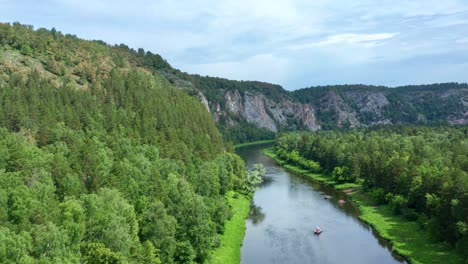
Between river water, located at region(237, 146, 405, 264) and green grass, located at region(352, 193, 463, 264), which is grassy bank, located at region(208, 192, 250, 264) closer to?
river water, located at region(237, 146, 405, 264)

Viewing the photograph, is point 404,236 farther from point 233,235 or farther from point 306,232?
point 233,235

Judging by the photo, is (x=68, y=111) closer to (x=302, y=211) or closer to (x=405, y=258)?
(x=302, y=211)

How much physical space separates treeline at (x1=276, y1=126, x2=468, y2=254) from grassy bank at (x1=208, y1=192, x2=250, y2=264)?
31.6 meters

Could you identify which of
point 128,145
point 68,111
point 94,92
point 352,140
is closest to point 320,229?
point 128,145

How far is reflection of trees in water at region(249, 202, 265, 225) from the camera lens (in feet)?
318

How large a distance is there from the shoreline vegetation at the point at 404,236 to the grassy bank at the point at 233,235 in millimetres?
25220

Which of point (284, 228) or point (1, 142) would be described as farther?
point (284, 228)

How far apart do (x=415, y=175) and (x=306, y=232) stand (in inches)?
1148

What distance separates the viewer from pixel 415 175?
328ft

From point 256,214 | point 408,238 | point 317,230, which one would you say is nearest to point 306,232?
point 317,230

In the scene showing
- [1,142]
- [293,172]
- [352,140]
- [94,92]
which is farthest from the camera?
[352,140]

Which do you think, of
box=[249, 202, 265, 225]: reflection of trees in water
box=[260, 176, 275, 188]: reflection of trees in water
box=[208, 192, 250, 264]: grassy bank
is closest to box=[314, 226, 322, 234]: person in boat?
box=[249, 202, 265, 225]: reflection of trees in water

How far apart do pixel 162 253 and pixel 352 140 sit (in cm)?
14861

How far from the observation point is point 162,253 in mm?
57156
